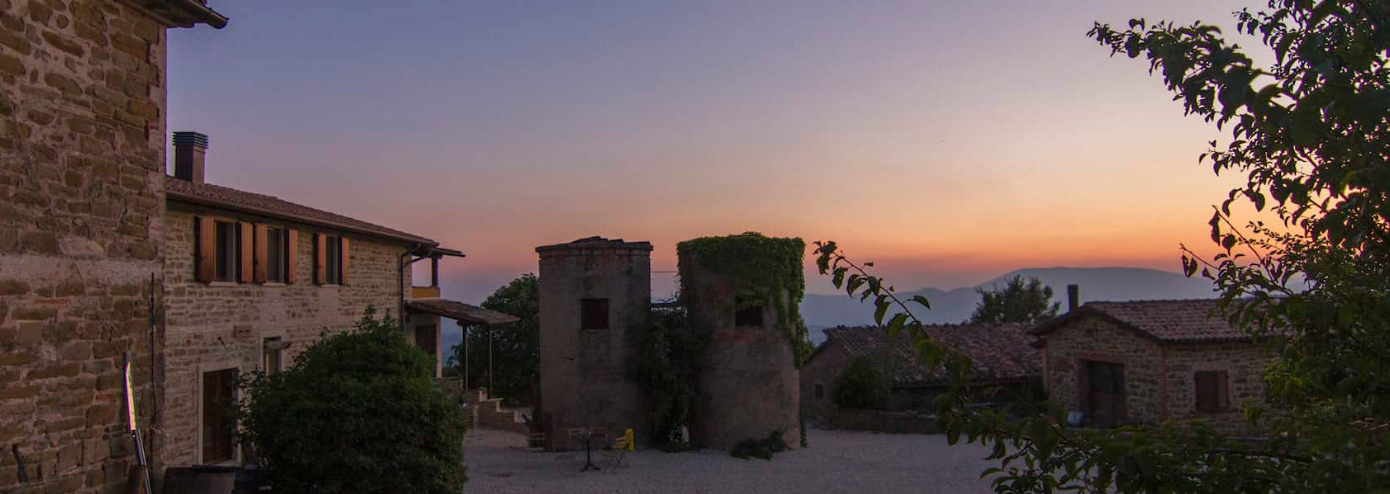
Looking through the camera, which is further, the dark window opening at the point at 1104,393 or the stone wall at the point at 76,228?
the dark window opening at the point at 1104,393

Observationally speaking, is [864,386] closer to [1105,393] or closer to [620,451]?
[1105,393]

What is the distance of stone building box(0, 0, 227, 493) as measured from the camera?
6836 mm

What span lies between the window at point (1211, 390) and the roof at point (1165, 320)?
0.95 meters

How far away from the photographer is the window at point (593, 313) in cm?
2067

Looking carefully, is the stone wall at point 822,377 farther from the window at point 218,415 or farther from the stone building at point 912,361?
the window at point 218,415

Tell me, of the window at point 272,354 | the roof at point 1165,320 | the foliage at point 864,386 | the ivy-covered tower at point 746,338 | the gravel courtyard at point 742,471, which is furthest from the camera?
the foliage at point 864,386

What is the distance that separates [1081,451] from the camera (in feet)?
10.7

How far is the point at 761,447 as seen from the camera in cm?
2016

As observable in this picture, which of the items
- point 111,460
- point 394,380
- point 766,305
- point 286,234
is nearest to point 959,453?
point 766,305

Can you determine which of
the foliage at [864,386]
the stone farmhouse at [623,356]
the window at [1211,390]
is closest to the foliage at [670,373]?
the stone farmhouse at [623,356]

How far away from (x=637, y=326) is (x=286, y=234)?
7902 mm

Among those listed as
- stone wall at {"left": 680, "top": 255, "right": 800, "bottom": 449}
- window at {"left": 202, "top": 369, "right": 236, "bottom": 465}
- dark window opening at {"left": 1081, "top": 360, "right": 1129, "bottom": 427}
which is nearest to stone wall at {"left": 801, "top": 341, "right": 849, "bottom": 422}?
dark window opening at {"left": 1081, "top": 360, "right": 1129, "bottom": 427}

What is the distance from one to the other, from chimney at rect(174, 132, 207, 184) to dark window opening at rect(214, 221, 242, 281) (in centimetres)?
197

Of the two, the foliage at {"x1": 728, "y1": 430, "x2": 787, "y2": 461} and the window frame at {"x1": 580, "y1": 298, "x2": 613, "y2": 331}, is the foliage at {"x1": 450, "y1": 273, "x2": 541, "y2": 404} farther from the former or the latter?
the foliage at {"x1": 728, "y1": 430, "x2": 787, "y2": 461}
